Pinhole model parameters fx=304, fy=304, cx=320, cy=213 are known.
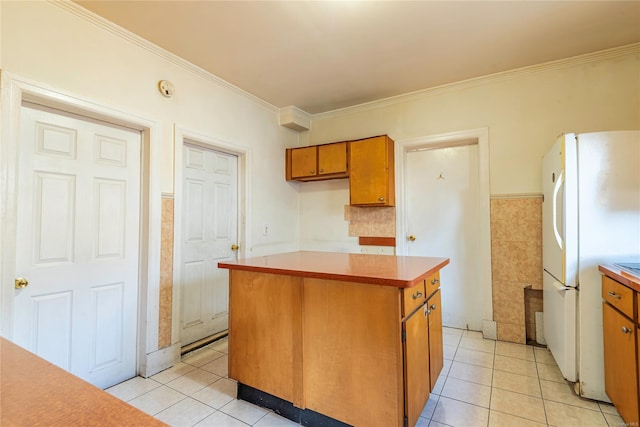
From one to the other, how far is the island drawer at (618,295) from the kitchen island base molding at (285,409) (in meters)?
1.58

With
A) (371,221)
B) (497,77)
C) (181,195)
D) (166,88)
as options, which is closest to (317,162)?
(371,221)

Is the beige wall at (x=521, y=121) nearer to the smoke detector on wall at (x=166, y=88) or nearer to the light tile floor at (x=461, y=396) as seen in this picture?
the light tile floor at (x=461, y=396)

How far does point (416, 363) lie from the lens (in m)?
1.62

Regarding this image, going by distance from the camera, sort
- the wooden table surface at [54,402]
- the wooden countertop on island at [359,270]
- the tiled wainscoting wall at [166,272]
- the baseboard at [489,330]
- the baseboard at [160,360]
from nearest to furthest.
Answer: the wooden table surface at [54,402] → the wooden countertop on island at [359,270] → the baseboard at [160,360] → the tiled wainscoting wall at [166,272] → the baseboard at [489,330]

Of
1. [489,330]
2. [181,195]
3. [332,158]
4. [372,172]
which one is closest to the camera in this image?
[181,195]

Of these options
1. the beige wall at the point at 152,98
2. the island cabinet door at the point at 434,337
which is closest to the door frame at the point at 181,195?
the beige wall at the point at 152,98

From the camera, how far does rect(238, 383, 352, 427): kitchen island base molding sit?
5.54ft

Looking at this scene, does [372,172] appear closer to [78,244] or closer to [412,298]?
[412,298]

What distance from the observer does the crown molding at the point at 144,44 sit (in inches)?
78.1

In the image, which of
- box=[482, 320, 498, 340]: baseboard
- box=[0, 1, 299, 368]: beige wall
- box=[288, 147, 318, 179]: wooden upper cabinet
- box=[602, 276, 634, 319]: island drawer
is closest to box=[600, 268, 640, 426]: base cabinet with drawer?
box=[602, 276, 634, 319]: island drawer

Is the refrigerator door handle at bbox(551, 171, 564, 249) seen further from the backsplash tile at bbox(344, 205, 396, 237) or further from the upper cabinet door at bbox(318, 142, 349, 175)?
the upper cabinet door at bbox(318, 142, 349, 175)

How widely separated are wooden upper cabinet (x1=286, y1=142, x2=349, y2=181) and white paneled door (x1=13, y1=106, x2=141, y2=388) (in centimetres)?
183

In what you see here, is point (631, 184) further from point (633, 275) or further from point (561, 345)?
point (561, 345)

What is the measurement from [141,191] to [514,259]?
3.40m
